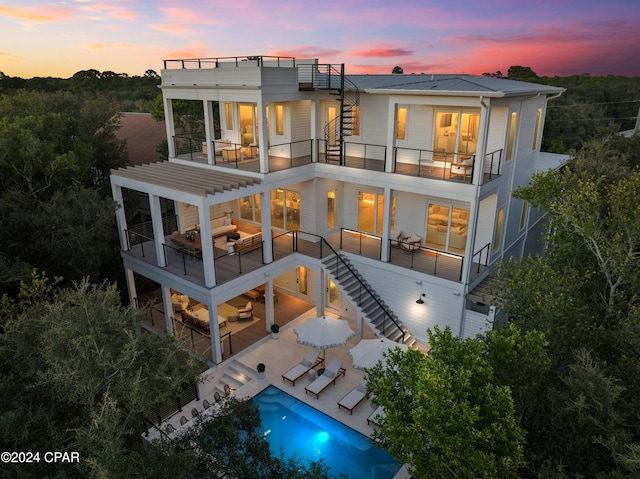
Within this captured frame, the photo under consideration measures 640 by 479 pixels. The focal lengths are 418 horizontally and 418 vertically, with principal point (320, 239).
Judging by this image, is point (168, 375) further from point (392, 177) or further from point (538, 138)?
point (538, 138)

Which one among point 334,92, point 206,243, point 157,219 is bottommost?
point 206,243

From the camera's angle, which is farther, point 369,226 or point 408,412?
point 369,226

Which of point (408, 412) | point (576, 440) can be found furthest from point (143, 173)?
point (576, 440)

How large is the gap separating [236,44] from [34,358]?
83.6ft

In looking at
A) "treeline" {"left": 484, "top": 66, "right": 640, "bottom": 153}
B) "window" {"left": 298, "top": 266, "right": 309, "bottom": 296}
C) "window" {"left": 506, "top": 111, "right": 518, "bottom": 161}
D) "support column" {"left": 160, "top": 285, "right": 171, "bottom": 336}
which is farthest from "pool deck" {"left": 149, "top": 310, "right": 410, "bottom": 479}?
"treeline" {"left": 484, "top": 66, "right": 640, "bottom": 153}

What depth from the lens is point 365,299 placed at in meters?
16.6

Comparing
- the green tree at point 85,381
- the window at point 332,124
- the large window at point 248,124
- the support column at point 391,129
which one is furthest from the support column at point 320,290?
the green tree at point 85,381

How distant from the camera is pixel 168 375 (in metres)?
8.01

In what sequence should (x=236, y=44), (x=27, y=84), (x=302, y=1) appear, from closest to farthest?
(x=302, y=1)
(x=236, y=44)
(x=27, y=84)

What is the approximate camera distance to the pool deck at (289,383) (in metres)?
13.1

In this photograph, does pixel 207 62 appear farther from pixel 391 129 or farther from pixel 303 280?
pixel 303 280

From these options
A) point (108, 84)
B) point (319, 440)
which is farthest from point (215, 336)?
point (108, 84)

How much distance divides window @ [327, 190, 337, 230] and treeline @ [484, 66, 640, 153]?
15.7m

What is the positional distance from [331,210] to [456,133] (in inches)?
251
